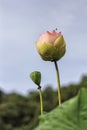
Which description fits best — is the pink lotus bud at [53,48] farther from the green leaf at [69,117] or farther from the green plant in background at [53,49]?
the green leaf at [69,117]

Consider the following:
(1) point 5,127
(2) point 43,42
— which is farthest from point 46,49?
(1) point 5,127

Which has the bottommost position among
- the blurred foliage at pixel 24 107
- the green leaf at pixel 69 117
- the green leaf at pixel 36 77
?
the blurred foliage at pixel 24 107

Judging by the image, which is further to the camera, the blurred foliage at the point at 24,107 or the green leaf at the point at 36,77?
the blurred foliage at the point at 24,107

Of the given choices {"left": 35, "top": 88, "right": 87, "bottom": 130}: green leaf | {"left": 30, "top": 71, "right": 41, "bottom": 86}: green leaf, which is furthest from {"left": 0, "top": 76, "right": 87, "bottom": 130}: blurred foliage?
{"left": 35, "top": 88, "right": 87, "bottom": 130}: green leaf

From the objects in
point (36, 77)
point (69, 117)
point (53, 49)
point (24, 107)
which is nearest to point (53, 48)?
point (53, 49)

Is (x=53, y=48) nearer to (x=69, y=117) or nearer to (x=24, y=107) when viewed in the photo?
(x=69, y=117)

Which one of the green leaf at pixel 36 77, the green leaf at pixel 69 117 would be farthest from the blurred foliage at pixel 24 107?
the green leaf at pixel 69 117
